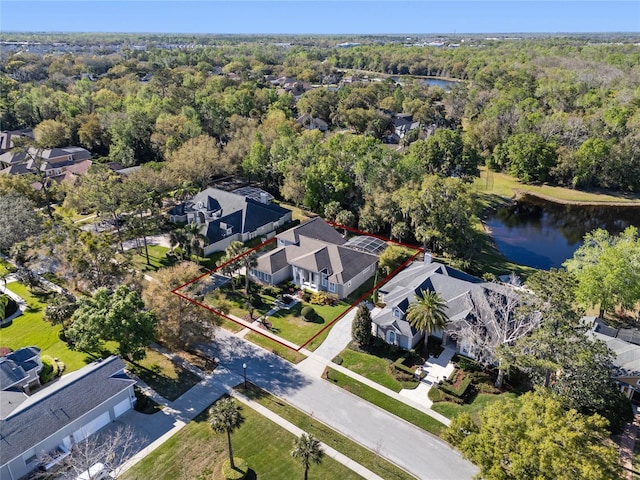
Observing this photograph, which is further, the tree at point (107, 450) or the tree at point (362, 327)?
the tree at point (362, 327)

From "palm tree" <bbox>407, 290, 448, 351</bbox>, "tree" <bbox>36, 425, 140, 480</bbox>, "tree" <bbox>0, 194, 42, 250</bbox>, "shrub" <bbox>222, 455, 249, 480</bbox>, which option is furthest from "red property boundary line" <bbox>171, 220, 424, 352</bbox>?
"tree" <bbox>0, 194, 42, 250</bbox>

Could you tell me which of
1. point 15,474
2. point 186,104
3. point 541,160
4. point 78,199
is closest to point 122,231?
point 78,199

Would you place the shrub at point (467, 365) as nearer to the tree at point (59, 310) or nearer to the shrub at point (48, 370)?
the shrub at point (48, 370)

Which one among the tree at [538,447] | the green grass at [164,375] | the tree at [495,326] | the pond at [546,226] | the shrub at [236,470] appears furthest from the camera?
the pond at [546,226]

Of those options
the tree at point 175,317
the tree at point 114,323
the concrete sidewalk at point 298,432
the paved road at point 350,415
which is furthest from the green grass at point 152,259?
the concrete sidewalk at point 298,432

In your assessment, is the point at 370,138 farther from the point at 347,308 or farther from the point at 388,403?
the point at 388,403

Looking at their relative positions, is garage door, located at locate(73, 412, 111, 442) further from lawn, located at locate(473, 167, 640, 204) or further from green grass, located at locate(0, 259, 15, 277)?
lawn, located at locate(473, 167, 640, 204)

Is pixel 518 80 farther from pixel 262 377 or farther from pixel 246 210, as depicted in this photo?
pixel 262 377
